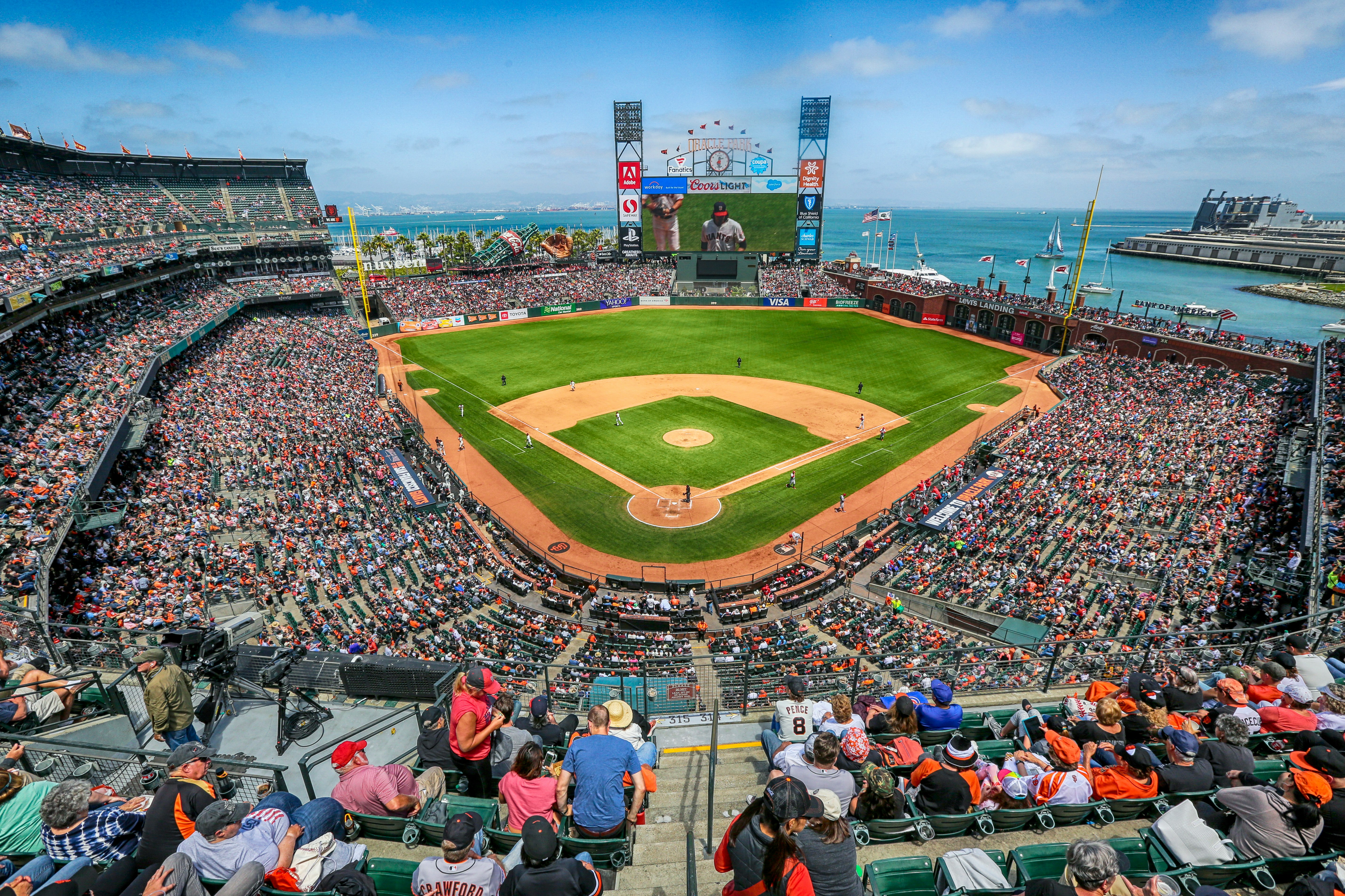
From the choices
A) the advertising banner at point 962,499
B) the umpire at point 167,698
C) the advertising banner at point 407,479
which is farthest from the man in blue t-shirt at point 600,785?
the advertising banner at point 407,479

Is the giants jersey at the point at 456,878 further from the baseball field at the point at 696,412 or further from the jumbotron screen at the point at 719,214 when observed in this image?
the jumbotron screen at the point at 719,214

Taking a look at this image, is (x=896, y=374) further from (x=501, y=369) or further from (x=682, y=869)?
(x=682, y=869)

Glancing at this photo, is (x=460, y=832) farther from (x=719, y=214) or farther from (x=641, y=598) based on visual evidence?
(x=719, y=214)

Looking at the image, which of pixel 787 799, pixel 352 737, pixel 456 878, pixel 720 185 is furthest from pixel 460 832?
pixel 720 185

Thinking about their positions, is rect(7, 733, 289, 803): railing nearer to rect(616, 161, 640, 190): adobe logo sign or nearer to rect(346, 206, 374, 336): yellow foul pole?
rect(346, 206, 374, 336): yellow foul pole

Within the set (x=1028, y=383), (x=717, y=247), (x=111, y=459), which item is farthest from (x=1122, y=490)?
(x=717, y=247)
